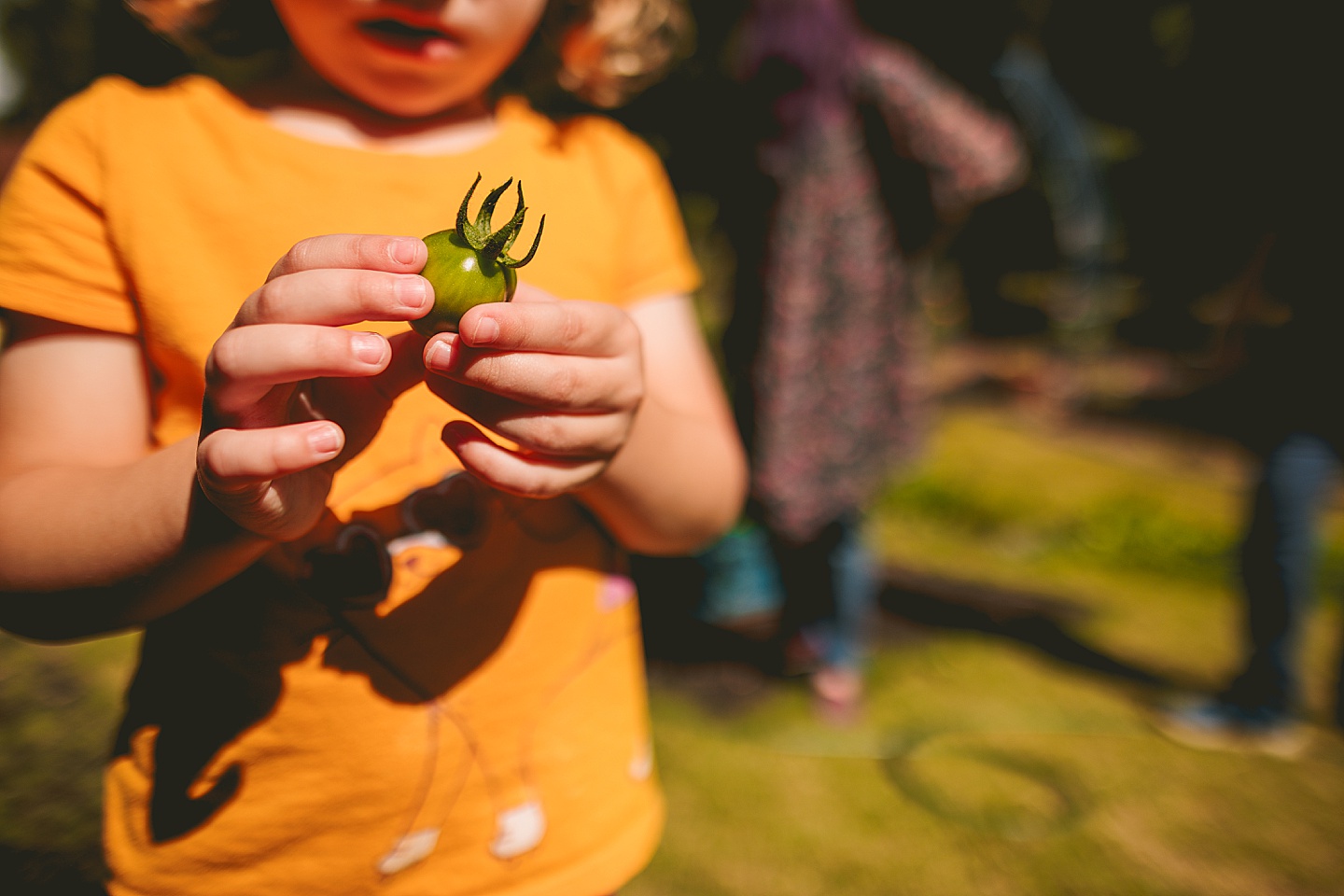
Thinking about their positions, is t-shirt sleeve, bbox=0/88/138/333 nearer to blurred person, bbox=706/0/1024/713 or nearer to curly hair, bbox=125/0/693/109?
curly hair, bbox=125/0/693/109

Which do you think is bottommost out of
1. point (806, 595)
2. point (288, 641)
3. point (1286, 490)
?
point (806, 595)

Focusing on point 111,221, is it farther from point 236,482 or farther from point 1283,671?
point 1283,671

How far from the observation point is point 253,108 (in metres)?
0.90

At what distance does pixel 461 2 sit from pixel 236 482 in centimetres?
50

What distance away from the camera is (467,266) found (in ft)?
2.18

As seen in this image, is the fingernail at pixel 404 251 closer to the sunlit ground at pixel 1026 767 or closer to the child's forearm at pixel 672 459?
the child's forearm at pixel 672 459

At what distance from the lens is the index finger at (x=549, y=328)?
640 millimetres

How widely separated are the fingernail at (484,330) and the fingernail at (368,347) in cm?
7

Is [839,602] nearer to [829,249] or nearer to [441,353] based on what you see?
[829,249]

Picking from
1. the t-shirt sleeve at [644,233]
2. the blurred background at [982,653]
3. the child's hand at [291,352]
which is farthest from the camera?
Result: the blurred background at [982,653]

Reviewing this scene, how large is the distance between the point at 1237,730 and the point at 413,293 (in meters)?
3.29

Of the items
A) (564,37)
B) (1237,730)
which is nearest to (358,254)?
(564,37)

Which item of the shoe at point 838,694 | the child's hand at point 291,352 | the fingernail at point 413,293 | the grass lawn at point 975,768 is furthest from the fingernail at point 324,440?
the shoe at point 838,694

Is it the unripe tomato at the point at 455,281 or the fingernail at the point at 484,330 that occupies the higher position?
the unripe tomato at the point at 455,281
